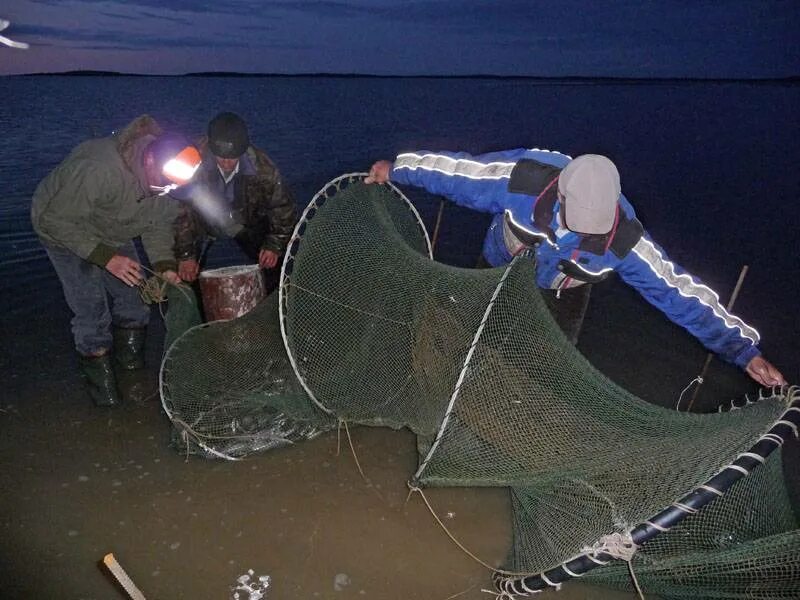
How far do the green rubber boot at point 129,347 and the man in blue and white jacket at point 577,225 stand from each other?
2.96 metres

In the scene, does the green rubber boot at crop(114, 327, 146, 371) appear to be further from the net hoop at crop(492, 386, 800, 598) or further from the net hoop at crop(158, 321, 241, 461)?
the net hoop at crop(492, 386, 800, 598)

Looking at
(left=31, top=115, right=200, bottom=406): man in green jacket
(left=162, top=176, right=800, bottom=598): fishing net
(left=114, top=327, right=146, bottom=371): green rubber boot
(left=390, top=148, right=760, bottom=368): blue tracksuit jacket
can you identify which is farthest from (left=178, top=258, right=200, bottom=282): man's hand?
(left=390, top=148, right=760, bottom=368): blue tracksuit jacket

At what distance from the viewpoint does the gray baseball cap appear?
2967 millimetres

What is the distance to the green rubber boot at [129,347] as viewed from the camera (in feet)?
17.1

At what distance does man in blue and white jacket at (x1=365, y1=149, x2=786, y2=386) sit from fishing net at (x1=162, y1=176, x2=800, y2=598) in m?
0.44

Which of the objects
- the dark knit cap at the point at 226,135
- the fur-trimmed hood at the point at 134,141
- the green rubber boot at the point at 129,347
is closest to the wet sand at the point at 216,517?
the green rubber boot at the point at 129,347

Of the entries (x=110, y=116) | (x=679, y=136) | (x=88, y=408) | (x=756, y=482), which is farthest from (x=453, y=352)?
(x=110, y=116)

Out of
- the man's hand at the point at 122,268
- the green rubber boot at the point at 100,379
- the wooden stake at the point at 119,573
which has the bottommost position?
the green rubber boot at the point at 100,379

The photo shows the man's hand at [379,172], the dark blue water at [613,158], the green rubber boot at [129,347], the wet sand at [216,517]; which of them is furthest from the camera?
the dark blue water at [613,158]

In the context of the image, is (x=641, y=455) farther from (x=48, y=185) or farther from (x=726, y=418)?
(x=48, y=185)

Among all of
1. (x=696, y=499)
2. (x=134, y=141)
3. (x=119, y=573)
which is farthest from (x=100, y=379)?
(x=696, y=499)

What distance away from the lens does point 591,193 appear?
2971 millimetres

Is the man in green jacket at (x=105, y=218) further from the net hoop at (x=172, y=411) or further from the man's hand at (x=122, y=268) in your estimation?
the net hoop at (x=172, y=411)

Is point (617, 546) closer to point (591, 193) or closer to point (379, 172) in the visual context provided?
point (591, 193)
